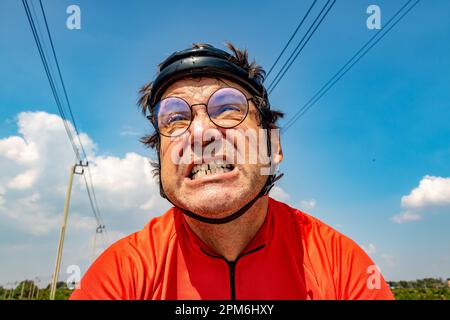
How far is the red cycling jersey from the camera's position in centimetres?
156

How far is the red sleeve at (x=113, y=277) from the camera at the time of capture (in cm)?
151

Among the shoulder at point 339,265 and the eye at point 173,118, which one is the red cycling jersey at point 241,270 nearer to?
the shoulder at point 339,265

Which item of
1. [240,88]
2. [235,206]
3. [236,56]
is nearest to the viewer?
[235,206]

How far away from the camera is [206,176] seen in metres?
1.57

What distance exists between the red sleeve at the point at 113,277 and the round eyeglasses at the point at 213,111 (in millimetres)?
750

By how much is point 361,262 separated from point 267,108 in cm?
112

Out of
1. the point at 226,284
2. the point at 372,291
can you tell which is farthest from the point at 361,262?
the point at 226,284

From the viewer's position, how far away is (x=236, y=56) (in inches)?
87.8

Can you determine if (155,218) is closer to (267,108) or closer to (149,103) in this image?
(149,103)

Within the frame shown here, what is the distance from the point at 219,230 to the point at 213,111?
2.32ft

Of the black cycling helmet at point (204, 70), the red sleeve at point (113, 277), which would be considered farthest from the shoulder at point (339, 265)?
the red sleeve at point (113, 277)

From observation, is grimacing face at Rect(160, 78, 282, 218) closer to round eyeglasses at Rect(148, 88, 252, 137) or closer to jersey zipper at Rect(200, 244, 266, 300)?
round eyeglasses at Rect(148, 88, 252, 137)

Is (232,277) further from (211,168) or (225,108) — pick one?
(225,108)

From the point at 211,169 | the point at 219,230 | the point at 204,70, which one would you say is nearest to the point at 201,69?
the point at 204,70
